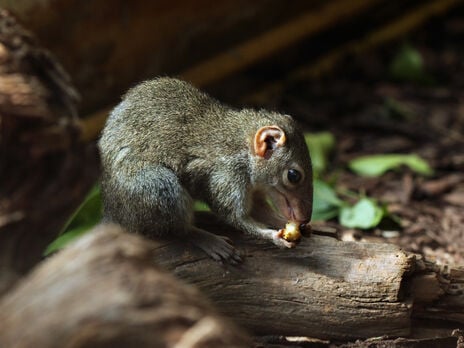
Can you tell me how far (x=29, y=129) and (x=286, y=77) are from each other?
691cm

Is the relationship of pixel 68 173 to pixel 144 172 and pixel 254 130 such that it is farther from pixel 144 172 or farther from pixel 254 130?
pixel 254 130

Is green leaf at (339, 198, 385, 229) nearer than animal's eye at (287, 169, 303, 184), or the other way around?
animal's eye at (287, 169, 303, 184)

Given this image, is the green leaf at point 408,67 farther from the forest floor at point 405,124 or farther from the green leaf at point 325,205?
the green leaf at point 325,205

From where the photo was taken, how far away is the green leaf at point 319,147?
7.97 meters

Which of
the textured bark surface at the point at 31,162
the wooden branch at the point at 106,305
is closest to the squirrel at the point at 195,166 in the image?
the textured bark surface at the point at 31,162

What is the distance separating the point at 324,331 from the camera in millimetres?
4676

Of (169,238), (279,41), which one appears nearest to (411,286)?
(169,238)

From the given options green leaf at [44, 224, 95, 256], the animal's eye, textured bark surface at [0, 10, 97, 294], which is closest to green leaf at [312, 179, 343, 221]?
the animal's eye

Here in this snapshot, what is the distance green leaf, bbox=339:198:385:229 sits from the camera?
6625mm

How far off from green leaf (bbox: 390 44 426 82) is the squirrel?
556cm

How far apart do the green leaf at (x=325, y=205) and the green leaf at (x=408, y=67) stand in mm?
4308

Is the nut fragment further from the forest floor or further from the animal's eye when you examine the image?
the forest floor

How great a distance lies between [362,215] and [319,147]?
5.94 feet

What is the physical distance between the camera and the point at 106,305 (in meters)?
2.81
